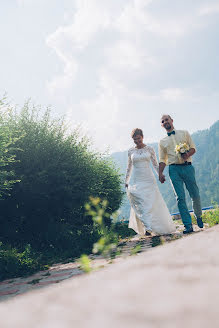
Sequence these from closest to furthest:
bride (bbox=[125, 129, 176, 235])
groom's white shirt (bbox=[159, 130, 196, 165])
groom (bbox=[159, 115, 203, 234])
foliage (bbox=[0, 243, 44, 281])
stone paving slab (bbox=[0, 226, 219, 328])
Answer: stone paving slab (bbox=[0, 226, 219, 328])
foliage (bbox=[0, 243, 44, 281])
groom (bbox=[159, 115, 203, 234])
groom's white shirt (bbox=[159, 130, 196, 165])
bride (bbox=[125, 129, 176, 235])

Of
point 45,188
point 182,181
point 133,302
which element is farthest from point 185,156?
point 133,302

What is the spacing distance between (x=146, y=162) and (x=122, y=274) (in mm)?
7667

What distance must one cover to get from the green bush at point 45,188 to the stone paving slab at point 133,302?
7342 mm

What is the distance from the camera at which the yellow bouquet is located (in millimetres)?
7305

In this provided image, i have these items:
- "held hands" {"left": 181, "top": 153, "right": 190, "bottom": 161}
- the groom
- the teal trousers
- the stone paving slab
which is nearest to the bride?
the groom

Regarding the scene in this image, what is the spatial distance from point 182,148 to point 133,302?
693 centimetres

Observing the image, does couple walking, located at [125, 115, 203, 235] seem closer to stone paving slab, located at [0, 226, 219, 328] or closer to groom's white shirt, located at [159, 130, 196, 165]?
groom's white shirt, located at [159, 130, 196, 165]

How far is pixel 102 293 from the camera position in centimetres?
72

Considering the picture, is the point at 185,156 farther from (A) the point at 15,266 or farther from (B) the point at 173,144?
(A) the point at 15,266

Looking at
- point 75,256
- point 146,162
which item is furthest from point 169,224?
point 75,256

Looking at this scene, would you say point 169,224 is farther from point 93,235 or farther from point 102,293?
point 102,293

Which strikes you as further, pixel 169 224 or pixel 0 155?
pixel 169 224

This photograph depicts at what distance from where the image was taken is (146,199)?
8.33 m

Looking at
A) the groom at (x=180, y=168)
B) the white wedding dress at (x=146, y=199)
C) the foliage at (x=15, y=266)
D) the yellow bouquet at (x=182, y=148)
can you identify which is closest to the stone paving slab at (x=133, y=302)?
the foliage at (x=15, y=266)
